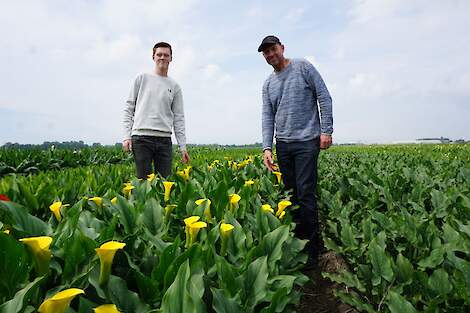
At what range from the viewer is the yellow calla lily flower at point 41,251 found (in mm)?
1406

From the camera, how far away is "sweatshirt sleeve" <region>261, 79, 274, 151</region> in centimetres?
446

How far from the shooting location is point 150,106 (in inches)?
Answer: 185

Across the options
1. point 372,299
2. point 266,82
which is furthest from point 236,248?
point 266,82

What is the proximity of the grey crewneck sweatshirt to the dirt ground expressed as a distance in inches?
100

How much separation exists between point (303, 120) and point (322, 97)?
315mm

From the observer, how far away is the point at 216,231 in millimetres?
2039

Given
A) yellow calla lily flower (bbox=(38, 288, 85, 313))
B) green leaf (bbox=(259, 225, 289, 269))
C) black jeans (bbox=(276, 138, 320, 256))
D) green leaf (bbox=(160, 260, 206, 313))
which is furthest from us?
black jeans (bbox=(276, 138, 320, 256))

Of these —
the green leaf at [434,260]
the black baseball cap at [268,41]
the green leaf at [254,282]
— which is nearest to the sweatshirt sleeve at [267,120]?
the black baseball cap at [268,41]

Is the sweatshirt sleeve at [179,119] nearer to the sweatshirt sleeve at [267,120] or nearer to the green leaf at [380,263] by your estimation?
the sweatshirt sleeve at [267,120]

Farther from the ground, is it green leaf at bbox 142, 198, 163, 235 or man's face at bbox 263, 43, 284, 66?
man's face at bbox 263, 43, 284, 66

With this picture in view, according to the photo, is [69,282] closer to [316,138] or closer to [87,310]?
[87,310]

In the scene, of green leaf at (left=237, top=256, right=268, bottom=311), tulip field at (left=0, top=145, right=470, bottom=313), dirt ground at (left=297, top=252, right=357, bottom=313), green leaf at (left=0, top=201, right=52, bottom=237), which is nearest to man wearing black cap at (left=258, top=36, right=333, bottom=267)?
dirt ground at (left=297, top=252, right=357, bottom=313)

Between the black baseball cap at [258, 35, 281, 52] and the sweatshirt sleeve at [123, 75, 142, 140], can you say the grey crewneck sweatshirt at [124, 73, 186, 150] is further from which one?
the black baseball cap at [258, 35, 281, 52]

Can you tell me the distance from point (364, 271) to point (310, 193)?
159cm
